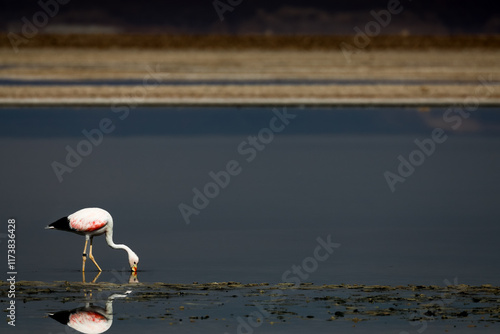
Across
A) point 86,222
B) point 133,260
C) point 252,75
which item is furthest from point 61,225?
point 252,75

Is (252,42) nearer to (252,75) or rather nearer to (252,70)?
(252,70)

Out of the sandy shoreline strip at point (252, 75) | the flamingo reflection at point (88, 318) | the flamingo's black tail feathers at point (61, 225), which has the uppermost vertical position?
the sandy shoreline strip at point (252, 75)

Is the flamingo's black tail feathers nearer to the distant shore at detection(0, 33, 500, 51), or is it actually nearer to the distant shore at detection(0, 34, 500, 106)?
the distant shore at detection(0, 34, 500, 106)

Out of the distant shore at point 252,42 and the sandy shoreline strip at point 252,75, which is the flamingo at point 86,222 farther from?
the distant shore at point 252,42

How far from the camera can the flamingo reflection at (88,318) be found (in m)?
8.84

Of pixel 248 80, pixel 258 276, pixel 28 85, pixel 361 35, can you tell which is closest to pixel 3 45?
pixel 28 85

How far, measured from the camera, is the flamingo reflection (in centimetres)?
884

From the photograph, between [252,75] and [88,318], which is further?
[252,75]

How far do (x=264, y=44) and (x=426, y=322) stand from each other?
35.1 feet

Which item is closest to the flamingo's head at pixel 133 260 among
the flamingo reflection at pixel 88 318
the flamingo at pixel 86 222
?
the flamingo at pixel 86 222

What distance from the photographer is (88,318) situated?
906 centimetres

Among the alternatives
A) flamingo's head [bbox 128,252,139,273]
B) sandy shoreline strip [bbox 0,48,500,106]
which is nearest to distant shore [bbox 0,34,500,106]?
sandy shoreline strip [bbox 0,48,500,106]

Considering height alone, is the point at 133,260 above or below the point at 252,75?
below

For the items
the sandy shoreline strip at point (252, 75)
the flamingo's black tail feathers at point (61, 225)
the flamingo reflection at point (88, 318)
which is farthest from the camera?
the sandy shoreline strip at point (252, 75)
